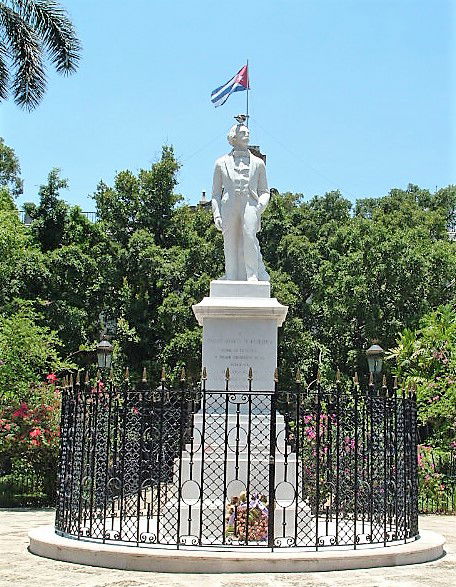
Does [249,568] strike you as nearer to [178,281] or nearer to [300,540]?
[300,540]

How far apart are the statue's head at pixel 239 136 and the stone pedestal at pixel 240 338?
8.31 feet

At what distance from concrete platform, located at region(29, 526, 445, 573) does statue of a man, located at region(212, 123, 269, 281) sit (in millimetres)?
4815

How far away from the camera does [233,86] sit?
15008 mm

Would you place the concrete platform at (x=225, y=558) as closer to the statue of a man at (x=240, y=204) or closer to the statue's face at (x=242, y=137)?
the statue of a man at (x=240, y=204)

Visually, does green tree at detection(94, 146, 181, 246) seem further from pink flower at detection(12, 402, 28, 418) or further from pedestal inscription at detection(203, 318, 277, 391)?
pedestal inscription at detection(203, 318, 277, 391)

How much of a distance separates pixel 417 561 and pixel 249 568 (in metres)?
2.11

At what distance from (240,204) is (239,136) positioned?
1.09 m

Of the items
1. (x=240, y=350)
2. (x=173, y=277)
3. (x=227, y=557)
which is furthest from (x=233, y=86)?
(x=173, y=277)

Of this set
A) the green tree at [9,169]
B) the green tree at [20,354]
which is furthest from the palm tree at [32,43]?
the green tree at [9,169]

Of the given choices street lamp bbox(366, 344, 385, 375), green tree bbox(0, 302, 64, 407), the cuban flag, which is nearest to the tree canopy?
green tree bbox(0, 302, 64, 407)

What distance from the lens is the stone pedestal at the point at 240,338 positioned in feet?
39.6

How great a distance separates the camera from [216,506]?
10797 mm

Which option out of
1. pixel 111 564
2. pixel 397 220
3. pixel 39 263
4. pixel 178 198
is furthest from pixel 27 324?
pixel 397 220

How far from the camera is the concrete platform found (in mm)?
8570
